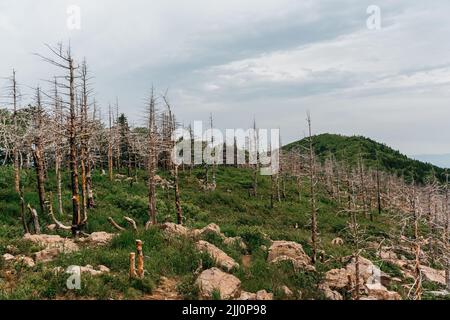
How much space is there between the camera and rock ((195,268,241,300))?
1124 cm

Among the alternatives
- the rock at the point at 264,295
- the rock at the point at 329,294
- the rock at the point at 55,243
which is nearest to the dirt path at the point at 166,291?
the rock at the point at 264,295

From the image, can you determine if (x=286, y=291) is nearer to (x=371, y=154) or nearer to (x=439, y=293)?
(x=439, y=293)

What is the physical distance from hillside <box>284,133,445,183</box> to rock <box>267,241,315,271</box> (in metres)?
93.0

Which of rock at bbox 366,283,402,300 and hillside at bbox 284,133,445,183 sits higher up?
hillside at bbox 284,133,445,183

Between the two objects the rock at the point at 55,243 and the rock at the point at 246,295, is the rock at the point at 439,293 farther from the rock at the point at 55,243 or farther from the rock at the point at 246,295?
the rock at the point at 55,243

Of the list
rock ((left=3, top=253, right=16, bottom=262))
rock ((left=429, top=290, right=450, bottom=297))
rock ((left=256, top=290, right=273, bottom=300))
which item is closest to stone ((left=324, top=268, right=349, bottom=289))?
rock ((left=256, top=290, right=273, bottom=300))

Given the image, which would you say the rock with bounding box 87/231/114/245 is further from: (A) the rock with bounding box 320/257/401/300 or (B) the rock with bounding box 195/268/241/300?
(A) the rock with bounding box 320/257/401/300

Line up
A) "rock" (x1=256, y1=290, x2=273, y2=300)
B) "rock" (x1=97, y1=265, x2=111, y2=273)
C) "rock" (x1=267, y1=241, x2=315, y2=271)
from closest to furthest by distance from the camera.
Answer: "rock" (x1=256, y1=290, x2=273, y2=300), "rock" (x1=97, y1=265, x2=111, y2=273), "rock" (x1=267, y1=241, x2=315, y2=271)

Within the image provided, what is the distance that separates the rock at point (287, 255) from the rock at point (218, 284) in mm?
4752

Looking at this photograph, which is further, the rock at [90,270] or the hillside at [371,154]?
the hillside at [371,154]

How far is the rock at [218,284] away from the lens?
11242 millimetres

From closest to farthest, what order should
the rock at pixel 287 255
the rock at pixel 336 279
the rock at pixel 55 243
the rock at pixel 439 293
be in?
the rock at pixel 55 243 → the rock at pixel 336 279 → the rock at pixel 287 255 → the rock at pixel 439 293

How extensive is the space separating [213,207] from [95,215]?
18.0 meters

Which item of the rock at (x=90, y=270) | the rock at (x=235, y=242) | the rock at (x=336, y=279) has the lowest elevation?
the rock at (x=336, y=279)
